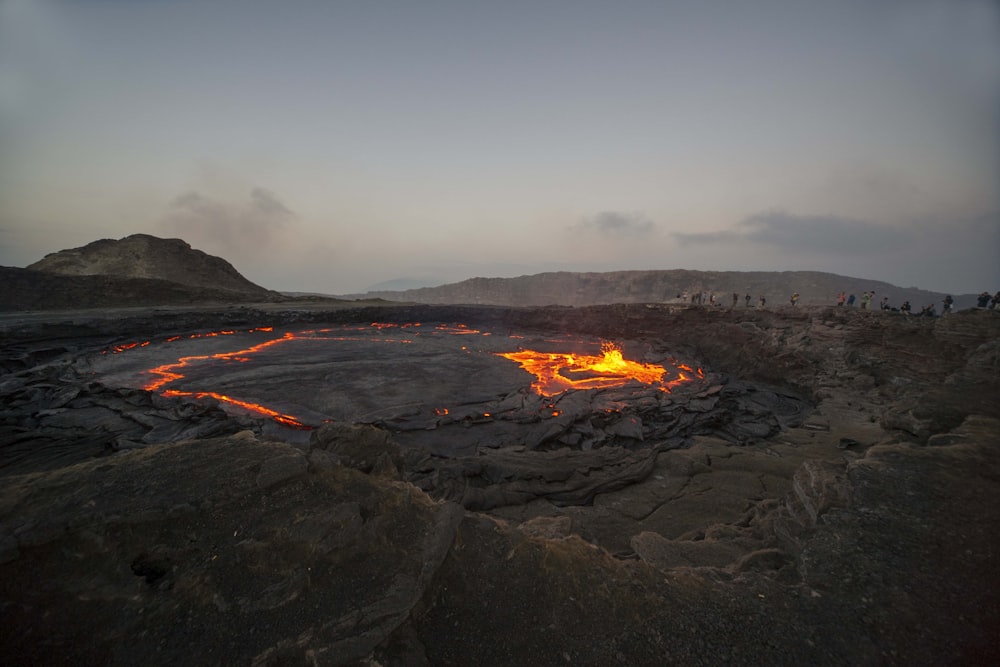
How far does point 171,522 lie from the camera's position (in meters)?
3.35

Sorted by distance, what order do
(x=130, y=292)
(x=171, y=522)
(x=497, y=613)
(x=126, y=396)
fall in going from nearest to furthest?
(x=497, y=613)
(x=171, y=522)
(x=126, y=396)
(x=130, y=292)

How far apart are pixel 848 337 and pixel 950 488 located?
15.5 metres

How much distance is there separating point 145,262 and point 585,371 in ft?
156

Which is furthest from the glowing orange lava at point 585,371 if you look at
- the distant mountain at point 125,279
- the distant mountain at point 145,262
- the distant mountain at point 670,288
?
the distant mountain at point 670,288

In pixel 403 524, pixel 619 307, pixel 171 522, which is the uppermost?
pixel 619 307

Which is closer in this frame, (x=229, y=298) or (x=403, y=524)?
(x=403, y=524)

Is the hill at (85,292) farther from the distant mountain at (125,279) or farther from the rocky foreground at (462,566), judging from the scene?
the rocky foreground at (462,566)

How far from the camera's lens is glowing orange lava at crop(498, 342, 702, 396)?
1522cm

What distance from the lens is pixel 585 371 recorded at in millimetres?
17406

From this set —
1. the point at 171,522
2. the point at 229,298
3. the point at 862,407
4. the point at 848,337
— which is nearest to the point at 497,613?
the point at 171,522

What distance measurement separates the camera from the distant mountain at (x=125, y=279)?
25.2m

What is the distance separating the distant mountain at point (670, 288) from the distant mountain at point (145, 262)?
200ft

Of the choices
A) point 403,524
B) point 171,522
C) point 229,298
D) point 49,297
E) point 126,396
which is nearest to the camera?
point 171,522

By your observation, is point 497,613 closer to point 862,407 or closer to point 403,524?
point 403,524
